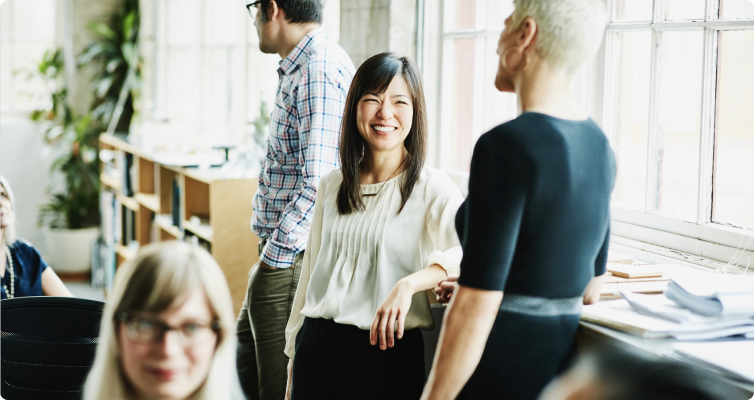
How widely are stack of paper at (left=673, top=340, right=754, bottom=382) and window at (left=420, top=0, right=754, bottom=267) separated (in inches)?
24.7

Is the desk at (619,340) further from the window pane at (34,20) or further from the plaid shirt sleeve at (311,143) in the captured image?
the window pane at (34,20)

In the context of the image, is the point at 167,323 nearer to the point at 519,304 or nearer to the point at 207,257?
the point at 207,257

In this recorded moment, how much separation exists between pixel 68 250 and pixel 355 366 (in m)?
5.31

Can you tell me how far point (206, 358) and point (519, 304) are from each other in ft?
1.67

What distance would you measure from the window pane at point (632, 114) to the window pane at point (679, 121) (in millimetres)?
65

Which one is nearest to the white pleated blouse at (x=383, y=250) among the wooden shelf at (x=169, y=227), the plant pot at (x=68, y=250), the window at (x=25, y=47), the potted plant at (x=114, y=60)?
the wooden shelf at (x=169, y=227)

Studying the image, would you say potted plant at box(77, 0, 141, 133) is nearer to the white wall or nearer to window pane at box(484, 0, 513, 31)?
the white wall

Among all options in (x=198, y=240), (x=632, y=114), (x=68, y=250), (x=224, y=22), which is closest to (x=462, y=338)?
(x=632, y=114)

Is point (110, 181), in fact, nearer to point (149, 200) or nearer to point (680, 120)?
point (149, 200)

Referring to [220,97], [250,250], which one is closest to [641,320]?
[250,250]

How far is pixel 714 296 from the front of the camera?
1.31 metres

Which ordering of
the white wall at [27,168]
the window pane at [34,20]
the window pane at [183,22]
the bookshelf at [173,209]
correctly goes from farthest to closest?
the window pane at [34,20] < the white wall at [27,168] < the window pane at [183,22] < the bookshelf at [173,209]

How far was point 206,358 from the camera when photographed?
0.81m

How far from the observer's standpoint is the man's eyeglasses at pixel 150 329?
2.57ft
